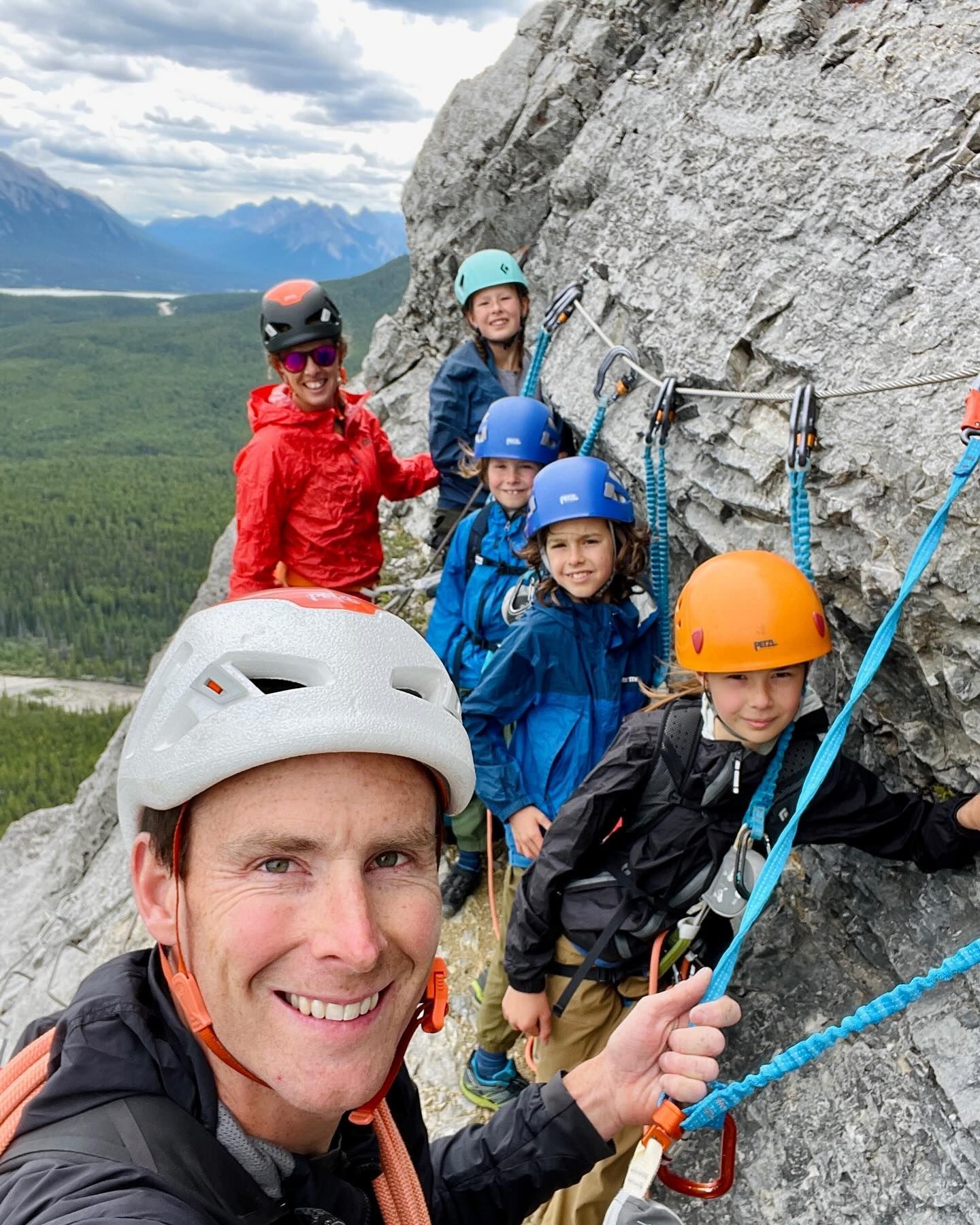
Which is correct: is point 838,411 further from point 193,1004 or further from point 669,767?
point 193,1004

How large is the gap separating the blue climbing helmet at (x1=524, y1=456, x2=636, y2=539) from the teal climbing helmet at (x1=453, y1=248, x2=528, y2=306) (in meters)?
3.05

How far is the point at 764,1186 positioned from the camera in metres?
3.50

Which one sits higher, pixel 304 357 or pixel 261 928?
pixel 304 357

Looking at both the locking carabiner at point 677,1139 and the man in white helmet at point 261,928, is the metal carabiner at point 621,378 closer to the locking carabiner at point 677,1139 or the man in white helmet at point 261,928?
the man in white helmet at point 261,928

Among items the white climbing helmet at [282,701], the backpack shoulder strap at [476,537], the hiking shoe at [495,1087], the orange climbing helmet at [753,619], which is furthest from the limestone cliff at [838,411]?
the white climbing helmet at [282,701]

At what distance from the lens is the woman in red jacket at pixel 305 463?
6254mm

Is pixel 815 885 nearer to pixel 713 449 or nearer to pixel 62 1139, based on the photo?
pixel 713 449

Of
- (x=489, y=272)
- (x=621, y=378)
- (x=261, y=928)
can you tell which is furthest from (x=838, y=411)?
(x=489, y=272)

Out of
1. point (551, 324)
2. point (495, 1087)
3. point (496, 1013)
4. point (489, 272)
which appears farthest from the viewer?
point (489, 272)

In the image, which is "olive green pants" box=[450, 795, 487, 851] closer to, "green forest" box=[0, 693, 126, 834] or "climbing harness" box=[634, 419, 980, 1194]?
"climbing harness" box=[634, 419, 980, 1194]

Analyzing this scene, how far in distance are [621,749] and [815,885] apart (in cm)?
147

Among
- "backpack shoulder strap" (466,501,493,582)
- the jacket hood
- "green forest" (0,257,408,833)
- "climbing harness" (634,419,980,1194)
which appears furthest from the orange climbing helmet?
"green forest" (0,257,408,833)

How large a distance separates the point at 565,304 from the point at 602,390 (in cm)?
119

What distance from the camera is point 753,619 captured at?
131 inches
